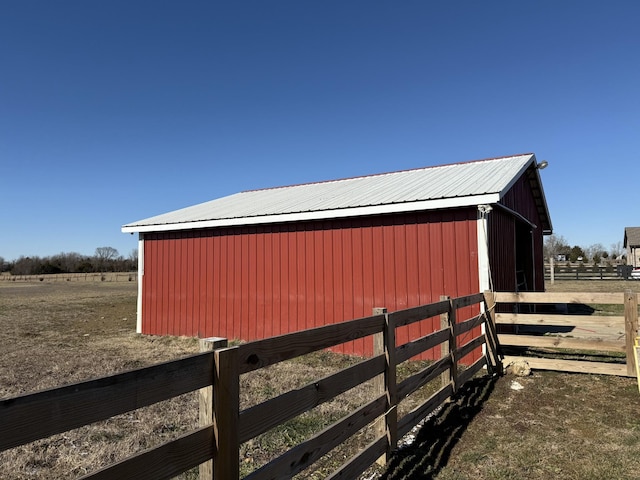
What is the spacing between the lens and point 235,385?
2164mm

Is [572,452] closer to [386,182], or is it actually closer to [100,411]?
[100,411]

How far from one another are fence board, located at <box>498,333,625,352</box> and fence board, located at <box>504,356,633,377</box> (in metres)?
0.21

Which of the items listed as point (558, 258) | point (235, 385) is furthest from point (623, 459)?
point (558, 258)

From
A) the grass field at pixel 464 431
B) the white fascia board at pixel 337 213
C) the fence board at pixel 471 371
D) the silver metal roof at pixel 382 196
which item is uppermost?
the silver metal roof at pixel 382 196

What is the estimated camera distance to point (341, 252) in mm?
8805

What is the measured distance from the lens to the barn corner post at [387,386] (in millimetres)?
3631

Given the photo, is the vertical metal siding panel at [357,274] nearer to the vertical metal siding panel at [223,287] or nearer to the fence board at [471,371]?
the fence board at [471,371]

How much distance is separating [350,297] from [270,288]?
6.39 ft

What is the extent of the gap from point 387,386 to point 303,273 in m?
5.56

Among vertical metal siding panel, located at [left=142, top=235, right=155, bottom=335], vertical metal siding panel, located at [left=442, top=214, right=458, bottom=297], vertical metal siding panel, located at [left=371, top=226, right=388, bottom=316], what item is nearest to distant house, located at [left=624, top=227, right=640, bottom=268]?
vertical metal siding panel, located at [left=442, top=214, right=458, bottom=297]

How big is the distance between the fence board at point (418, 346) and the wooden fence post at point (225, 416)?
2.13 m

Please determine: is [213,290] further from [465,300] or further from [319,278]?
[465,300]

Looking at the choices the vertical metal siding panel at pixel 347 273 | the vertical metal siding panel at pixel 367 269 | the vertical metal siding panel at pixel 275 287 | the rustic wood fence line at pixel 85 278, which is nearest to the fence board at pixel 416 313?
the vertical metal siding panel at pixel 367 269

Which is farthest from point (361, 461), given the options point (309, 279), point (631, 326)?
point (309, 279)
